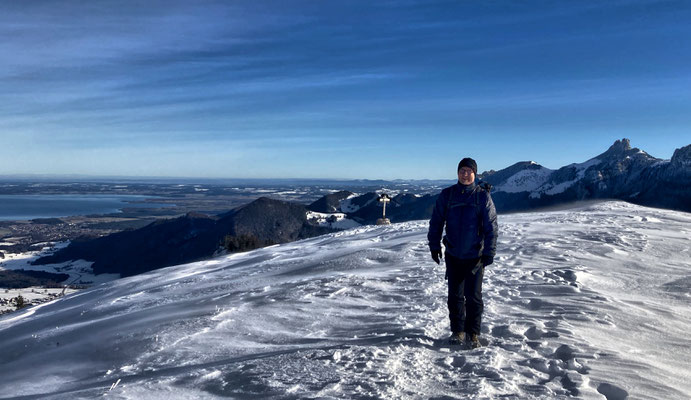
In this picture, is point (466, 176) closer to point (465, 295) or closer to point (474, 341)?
point (465, 295)

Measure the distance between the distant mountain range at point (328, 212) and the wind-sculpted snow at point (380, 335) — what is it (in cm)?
5057

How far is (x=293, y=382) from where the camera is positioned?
443 cm

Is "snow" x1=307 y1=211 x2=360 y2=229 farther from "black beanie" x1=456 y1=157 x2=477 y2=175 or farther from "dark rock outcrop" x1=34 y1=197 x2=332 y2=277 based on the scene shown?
"black beanie" x1=456 y1=157 x2=477 y2=175

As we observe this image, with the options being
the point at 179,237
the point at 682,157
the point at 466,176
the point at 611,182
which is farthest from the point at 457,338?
the point at 611,182

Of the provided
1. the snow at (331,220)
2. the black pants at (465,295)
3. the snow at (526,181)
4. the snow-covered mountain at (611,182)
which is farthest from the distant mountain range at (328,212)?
the black pants at (465,295)

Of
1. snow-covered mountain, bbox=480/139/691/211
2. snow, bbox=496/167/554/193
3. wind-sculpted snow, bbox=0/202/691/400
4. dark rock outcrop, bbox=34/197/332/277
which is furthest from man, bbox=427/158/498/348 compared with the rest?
snow, bbox=496/167/554/193

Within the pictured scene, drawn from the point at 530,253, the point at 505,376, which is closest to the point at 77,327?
the point at 505,376

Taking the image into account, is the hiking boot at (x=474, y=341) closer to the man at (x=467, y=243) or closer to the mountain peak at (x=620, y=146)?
the man at (x=467, y=243)

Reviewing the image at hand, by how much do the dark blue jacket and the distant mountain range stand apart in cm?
5483

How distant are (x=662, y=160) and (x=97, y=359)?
104814 millimetres

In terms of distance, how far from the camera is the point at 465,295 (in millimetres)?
5512

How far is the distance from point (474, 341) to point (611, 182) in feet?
338

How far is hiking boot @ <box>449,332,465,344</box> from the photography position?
5.35 metres

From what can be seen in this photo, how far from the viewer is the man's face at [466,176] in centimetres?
539
